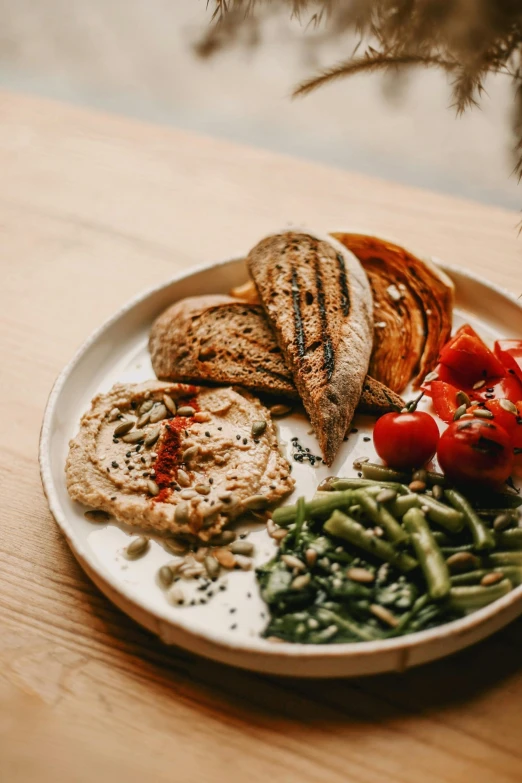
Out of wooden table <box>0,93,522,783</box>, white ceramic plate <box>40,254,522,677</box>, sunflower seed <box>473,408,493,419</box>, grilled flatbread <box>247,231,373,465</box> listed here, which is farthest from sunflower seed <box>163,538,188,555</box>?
sunflower seed <box>473,408,493,419</box>

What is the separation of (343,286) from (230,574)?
4.34 ft

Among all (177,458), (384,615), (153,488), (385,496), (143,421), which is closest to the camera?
(384,615)

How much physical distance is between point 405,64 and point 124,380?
1.64 meters

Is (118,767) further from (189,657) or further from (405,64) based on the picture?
(405,64)

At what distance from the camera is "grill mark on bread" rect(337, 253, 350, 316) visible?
8.86ft

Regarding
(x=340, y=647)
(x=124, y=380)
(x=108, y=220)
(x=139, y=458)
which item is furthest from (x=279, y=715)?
(x=108, y=220)

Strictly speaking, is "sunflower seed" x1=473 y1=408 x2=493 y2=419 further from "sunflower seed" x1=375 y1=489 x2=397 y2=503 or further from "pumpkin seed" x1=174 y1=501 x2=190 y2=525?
"pumpkin seed" x1=174 y1=501 x2=190 y2=525

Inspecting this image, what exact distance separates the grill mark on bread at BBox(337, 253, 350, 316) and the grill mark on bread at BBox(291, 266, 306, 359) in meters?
0.18

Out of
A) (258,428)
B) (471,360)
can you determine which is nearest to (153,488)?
(258,428)

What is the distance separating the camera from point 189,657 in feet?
6.33

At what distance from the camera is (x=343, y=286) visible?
2781 millimetres

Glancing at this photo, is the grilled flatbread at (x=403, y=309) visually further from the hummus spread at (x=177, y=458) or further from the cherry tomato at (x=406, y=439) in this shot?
the hummus spread at (x=177, y=458)

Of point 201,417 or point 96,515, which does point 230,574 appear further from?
point 201,417

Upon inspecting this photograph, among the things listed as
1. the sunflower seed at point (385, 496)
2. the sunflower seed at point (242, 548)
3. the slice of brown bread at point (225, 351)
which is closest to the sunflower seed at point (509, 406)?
the slice of brown bread at point (225, 351)
